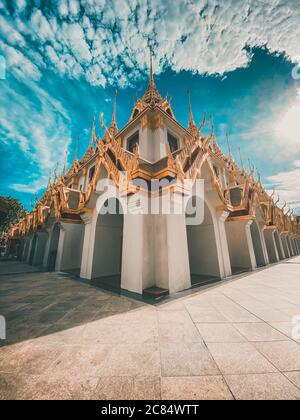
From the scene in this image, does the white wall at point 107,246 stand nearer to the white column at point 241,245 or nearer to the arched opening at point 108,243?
Answer: the arched opening at point 108,243

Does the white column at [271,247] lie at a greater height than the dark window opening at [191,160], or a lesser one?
lesser

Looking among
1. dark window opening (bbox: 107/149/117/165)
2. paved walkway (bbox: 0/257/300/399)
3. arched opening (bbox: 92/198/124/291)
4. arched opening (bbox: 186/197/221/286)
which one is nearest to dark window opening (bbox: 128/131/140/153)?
dark window opening (bbox: 107/149/117/165)

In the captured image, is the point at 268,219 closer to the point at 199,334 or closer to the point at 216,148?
→ the point at 216,148

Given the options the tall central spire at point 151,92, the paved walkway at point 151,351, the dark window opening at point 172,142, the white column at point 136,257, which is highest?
the tall central spire at point 151,92

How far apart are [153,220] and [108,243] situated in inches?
139

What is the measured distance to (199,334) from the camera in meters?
→ 2.54

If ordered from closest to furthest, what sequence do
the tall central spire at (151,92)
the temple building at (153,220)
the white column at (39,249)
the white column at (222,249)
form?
the temple building at (153,220) < the white column at (222,249) < the tall central spire at (151,92) < the white column at (39,249)

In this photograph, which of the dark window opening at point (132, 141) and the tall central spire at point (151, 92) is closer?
the dark window opening at point (132, 141)

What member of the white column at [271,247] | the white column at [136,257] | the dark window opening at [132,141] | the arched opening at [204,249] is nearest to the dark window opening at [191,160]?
the arched opening at [204,249]

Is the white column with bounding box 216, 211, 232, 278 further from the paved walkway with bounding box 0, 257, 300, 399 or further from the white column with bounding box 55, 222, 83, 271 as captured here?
the white column with bounding box 55, 222, 83, 271

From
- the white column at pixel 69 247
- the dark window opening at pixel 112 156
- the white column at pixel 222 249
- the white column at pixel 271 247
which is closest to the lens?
the dark window opening at pixel 112 156

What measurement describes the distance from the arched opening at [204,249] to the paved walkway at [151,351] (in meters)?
3.51

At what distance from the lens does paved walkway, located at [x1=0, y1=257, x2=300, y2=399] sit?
151 centimetres

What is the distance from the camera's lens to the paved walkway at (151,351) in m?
1.51
